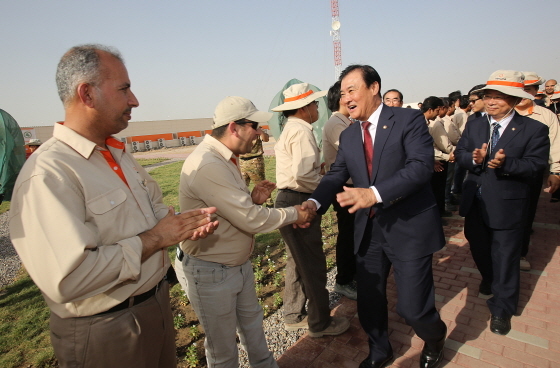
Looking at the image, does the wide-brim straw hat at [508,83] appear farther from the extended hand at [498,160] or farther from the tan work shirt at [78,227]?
the tan work shirt at [78,227]

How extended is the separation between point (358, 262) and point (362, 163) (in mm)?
836

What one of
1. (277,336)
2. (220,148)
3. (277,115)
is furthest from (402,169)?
(277,115)

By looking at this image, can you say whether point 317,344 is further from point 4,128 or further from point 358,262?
point 4,128

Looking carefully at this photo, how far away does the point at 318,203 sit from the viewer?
277 centimetres

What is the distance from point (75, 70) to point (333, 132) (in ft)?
9.10

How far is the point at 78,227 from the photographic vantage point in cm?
130

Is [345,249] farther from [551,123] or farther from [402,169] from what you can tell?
[551,123]

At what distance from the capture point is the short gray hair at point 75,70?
1529 mm

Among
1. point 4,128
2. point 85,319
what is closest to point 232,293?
point 85,319

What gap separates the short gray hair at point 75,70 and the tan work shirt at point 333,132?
8.80 ft

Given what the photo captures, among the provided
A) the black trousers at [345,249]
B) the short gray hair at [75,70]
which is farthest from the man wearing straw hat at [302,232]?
the short gray hair at [75,70]

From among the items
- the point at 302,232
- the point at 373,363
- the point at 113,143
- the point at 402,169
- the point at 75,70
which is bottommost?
the point at 373,363

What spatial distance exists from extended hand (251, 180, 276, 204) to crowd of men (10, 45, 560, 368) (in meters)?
0.01

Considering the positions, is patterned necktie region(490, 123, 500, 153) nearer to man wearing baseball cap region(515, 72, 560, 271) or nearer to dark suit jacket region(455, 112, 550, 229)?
dark suit jacket region(455, 112, 550, 229)
